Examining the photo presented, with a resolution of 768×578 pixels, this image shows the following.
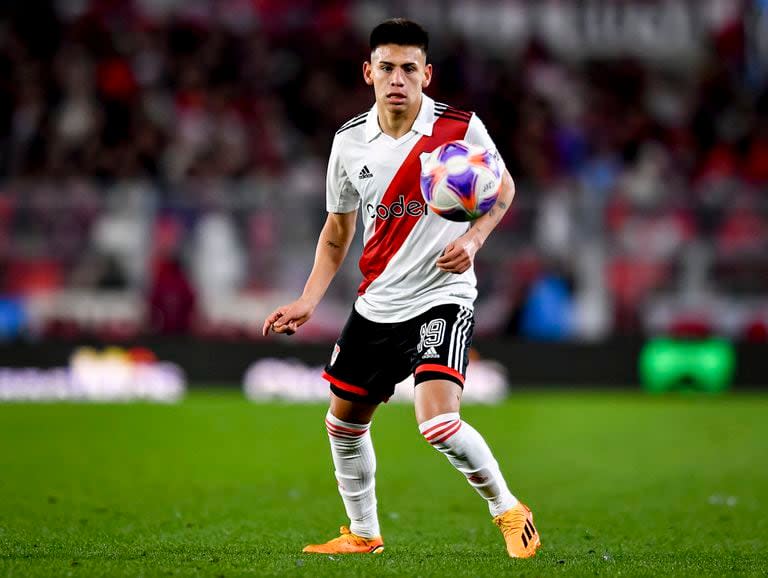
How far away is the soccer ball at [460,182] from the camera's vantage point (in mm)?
6043

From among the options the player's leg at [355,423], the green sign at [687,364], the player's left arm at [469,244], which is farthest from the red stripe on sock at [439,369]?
the green sign at [687,364]

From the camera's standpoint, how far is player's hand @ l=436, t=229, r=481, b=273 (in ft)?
19.6

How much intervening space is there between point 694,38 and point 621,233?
644 centimetres

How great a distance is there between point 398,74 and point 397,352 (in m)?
1.28

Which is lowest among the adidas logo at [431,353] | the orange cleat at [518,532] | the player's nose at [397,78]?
the orange cleat at [518,532]

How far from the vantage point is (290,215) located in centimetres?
1681

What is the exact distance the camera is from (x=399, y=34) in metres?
6.30

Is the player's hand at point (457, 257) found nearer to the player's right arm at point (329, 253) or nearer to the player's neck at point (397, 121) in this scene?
the player's neck at point (397, 121)

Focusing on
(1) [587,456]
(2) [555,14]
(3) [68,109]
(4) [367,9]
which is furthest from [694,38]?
(1) [587,456]

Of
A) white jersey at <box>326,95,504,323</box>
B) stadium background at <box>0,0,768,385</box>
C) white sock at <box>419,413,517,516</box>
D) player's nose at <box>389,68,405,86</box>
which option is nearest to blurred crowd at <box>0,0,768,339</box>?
stadium background at <box>0,0,768,385</box>

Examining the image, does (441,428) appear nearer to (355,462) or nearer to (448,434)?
(448,434)

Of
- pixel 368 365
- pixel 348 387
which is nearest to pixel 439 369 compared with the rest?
pixel 368 365

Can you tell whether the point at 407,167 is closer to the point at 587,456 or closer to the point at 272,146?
the point at 587,456

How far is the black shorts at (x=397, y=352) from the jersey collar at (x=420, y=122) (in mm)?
835
